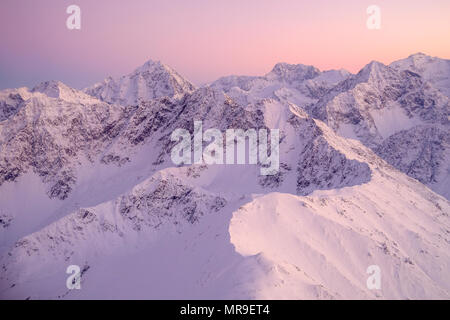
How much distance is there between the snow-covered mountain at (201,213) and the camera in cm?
6706

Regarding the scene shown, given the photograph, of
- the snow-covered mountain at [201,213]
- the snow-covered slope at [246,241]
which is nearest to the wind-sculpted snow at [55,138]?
the snow-covered mountain at [201,213]

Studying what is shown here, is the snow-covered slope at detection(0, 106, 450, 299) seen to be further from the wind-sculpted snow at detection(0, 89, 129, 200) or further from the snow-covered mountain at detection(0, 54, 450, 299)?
the wind-sculpted snow at detection(0, 89, 129, 200)

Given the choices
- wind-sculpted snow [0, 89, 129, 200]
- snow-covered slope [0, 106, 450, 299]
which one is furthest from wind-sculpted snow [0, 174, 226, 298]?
wind-sculpted snow [0, 89, 129, 200]

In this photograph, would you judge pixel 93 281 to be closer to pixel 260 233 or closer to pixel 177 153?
pixel 260 233

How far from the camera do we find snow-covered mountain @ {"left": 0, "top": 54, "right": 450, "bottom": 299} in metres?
67.1

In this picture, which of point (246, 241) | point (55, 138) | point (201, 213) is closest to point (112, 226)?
point (201, 213)

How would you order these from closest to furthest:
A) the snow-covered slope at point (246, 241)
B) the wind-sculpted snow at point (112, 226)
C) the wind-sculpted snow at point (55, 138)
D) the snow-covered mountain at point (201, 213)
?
the snow-covered slope at point (246, 241)
the snow-covered mountain at point (201, 213)
the wind-sculpted snow at point (112, 226)
the wind-sculpted snow at point (55, 138)

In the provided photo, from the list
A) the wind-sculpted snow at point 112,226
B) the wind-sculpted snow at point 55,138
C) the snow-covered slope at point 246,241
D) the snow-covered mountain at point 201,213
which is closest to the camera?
the snow-covered slope at point 246,241

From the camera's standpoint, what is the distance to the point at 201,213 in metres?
107

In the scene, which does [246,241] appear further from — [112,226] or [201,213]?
[112,226]

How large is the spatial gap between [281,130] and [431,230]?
70393 mm

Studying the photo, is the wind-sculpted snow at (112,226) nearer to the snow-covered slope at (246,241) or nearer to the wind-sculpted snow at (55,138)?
the snow-covered slope at (246,241)

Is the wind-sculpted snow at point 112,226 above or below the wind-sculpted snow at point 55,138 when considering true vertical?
below

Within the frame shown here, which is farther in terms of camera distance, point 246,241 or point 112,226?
point 112,226
